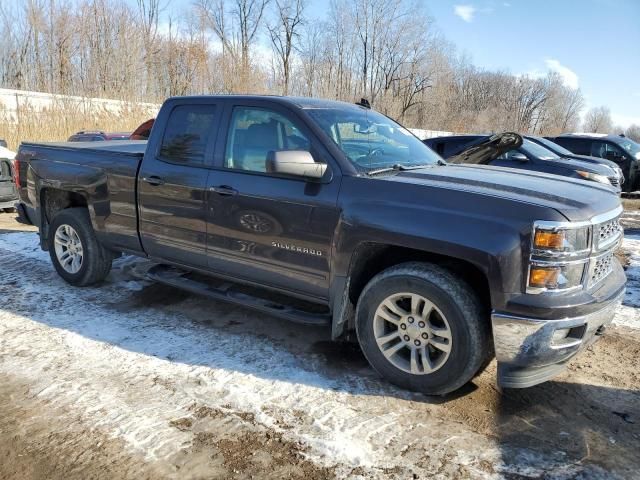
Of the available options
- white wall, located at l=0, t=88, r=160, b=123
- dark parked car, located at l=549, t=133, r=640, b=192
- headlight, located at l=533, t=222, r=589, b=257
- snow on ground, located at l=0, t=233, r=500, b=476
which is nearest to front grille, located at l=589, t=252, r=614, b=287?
headlight, located at l=533, t=222, r=589, b=257

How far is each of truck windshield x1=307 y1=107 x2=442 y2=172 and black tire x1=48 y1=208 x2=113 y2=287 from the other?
2785mm

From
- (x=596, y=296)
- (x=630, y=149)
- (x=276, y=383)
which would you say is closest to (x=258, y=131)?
(x=276, y=383)

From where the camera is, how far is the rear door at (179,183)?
429 centimetres

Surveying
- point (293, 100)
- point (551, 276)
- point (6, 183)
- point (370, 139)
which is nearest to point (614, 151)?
point (370, 139)

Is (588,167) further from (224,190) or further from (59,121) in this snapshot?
(59,121)

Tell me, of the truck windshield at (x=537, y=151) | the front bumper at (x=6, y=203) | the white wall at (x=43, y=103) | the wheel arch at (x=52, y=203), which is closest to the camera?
the wheel arch at (x=52, y=203)

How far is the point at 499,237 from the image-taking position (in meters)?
2.98

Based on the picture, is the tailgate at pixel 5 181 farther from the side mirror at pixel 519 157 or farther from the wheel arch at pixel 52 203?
the side mirror at pixel 519 157

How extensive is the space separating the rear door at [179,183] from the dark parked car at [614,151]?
42.2ft

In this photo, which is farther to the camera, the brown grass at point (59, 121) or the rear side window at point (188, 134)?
the brown grass at point (59, 121)

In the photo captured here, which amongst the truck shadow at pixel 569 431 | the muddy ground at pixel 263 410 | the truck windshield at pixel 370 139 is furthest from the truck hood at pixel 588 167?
the truck shadow at pixel 569 431

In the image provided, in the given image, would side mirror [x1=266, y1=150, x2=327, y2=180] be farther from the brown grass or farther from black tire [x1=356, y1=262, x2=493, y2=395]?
the brown grass

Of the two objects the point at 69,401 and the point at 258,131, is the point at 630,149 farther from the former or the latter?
the point at 69,401

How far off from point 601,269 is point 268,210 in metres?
2.26
